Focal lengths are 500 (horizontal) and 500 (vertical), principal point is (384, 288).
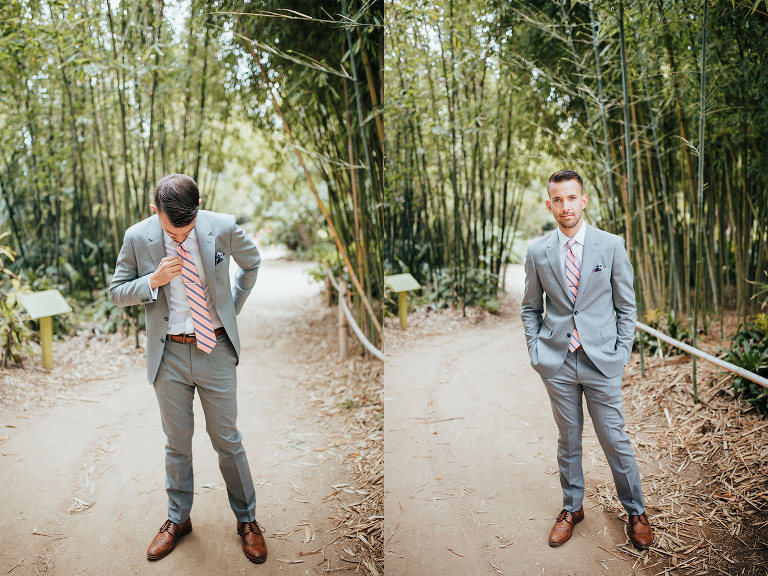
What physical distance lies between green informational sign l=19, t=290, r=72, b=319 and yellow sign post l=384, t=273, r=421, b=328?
0.97 meters

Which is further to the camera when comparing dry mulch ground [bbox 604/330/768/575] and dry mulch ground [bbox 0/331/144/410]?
dry mulch ground [bbox 0/331/144/410]

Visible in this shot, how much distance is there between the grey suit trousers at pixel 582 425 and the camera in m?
1.33

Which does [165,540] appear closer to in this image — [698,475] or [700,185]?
[698,475]

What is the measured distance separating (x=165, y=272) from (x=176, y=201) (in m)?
0.18

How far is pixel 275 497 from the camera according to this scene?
5.04 ft

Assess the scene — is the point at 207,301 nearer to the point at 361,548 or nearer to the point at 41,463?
the point at 41,463

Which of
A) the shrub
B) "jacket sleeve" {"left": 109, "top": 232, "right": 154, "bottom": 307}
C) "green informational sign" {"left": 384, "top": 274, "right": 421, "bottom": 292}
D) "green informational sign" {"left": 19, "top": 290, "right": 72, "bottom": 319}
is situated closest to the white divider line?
the shrub

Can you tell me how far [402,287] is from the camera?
151cm

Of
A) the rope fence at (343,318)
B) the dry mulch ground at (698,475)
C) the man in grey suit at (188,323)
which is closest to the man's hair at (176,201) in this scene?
the man in grey suit at (188,323)

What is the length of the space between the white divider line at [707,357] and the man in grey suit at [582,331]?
0.77 ft

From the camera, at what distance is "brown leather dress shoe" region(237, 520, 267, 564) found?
145 centimetres

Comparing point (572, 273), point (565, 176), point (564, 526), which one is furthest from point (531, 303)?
point (564, 526)

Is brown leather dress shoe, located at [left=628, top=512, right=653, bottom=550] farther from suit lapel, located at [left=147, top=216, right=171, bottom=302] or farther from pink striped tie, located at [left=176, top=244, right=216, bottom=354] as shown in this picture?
suit lapel, located at [left=147, top=216, right=171, bottom=302]

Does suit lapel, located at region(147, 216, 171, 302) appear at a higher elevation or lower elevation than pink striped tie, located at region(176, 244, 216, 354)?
higher
